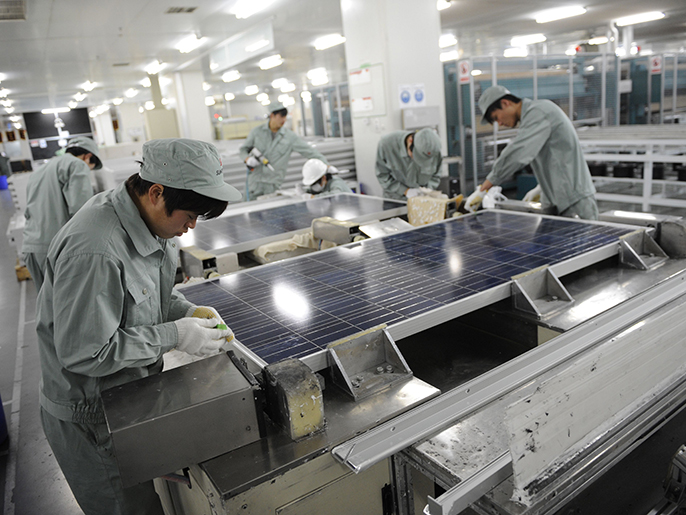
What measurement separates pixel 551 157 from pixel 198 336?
2741 millimetres

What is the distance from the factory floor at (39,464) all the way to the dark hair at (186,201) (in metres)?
1.74

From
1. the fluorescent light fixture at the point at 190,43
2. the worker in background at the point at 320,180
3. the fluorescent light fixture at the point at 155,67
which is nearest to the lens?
the worker in background at the point at 320,180

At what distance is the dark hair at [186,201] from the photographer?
54.8 inches

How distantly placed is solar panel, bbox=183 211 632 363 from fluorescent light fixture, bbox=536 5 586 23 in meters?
8.13

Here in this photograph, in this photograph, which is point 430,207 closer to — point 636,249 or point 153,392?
point 636,249

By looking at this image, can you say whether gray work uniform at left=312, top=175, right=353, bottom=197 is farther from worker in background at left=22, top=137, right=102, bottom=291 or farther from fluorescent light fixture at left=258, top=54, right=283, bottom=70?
fluorescent light fixture at left=258, top=54, right=283, bottom=70

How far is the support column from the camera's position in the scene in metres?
5.96

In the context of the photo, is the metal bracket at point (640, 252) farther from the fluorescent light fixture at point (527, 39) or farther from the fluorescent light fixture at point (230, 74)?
the fluorescent light fixture at point (230, 74)

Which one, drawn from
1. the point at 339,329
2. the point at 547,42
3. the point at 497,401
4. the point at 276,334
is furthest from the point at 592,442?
the point at 547,42

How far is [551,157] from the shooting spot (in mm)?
3389

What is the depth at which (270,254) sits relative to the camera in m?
3.33

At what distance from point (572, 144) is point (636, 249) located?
1.07 m

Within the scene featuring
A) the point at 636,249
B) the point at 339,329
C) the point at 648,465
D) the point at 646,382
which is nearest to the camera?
the point at 646,382

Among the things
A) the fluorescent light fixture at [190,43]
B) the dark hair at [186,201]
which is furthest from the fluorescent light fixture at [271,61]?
the dark hair at [186,201]
